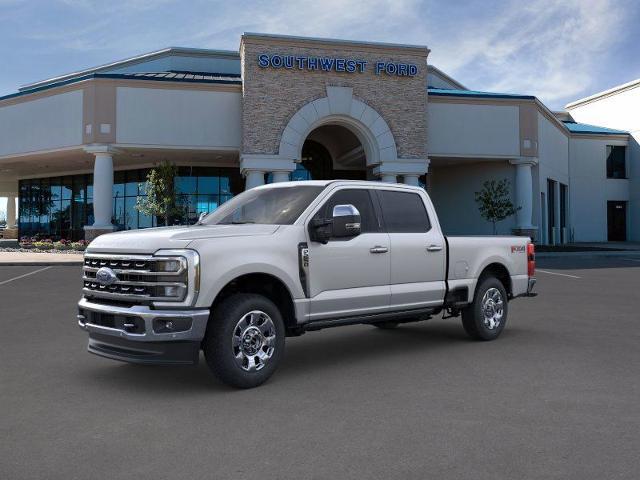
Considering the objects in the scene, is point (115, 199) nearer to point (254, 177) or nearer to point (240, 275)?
point (254, 177)

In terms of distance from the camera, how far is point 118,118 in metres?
29.8

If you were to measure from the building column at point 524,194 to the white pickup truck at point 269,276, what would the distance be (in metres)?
26.6

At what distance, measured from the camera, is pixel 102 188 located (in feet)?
99.5

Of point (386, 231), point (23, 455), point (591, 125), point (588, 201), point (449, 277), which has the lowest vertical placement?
point (23, 455)

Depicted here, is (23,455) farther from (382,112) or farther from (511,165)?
(511,165)

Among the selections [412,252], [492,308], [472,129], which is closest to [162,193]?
[472,129]

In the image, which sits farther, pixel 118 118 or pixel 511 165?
pixel 511 165

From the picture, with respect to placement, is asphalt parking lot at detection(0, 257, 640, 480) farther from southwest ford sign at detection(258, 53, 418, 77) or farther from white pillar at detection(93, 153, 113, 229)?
white pillar at detection(93, 153, 113, 229)

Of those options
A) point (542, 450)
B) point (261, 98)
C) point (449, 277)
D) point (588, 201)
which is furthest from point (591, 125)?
point (542, 450)

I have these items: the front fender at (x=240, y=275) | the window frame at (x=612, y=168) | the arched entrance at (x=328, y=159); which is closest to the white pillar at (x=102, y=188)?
the arched entrance at (x=328, y=159)

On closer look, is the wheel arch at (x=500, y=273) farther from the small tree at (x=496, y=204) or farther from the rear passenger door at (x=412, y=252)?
the small tree at (x=496, y=204)

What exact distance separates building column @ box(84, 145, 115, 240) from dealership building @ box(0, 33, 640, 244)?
0.19 feet

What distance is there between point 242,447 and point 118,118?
28011mm

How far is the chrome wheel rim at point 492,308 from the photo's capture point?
850cm
